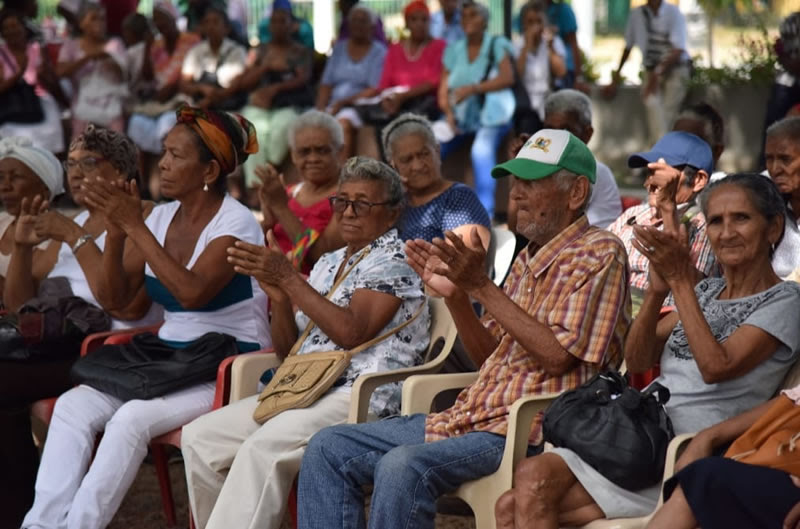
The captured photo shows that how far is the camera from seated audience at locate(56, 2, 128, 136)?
37.6 ft

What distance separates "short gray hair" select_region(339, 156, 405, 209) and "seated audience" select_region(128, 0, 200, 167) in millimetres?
6958

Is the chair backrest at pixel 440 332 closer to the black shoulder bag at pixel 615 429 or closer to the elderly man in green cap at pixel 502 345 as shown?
the elderly man in green cap at pixel 502 345

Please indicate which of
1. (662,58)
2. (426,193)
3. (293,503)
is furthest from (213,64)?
(293,503)

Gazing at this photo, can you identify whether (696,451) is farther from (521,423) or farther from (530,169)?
(530,169)

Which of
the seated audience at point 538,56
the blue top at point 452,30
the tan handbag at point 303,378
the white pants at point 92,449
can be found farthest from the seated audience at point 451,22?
the tan handbag at point 303,378

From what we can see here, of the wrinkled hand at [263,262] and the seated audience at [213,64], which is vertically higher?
the seated audience at [213,64]

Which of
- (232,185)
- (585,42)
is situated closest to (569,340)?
(232,185)

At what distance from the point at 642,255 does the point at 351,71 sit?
585 centimetres

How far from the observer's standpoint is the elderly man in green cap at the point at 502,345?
3.77 m

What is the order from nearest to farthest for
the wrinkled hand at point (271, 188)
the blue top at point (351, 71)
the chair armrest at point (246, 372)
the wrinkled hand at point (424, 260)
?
the wrinkled hand at point (424, 260)
the chair armrest at point (246, 372)
the wrinkled hand at point (271, 188)
the blue top at point (351, 71)

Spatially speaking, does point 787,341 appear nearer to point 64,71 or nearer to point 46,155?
point 46,155

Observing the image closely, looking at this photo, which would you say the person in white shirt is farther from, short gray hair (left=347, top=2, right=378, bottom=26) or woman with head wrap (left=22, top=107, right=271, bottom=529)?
woman with head wrap (left=22, top=107, right=271, bottom=529)

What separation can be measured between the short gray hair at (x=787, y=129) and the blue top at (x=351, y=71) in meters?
5.69

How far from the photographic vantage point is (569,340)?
376 cm
